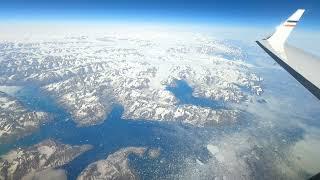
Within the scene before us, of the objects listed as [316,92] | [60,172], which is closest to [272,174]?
[60,172]

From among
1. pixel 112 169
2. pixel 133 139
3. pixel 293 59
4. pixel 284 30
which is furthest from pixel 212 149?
pixel 293 59

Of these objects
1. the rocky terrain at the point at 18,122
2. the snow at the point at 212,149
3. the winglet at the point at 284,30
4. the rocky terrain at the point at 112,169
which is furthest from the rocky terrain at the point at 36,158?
the winglet at the point at 284,30

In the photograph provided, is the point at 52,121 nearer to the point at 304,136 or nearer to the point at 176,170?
the point at 176,170

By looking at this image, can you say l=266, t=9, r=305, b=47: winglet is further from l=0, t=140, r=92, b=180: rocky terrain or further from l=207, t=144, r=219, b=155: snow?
l=0, t=140, r=92, b=180: rocky terrain

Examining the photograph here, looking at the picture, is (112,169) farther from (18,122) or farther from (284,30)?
(284,30)

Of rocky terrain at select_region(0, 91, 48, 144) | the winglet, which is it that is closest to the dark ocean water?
rocky terrain at select_region(0, 91, 48, 144)
